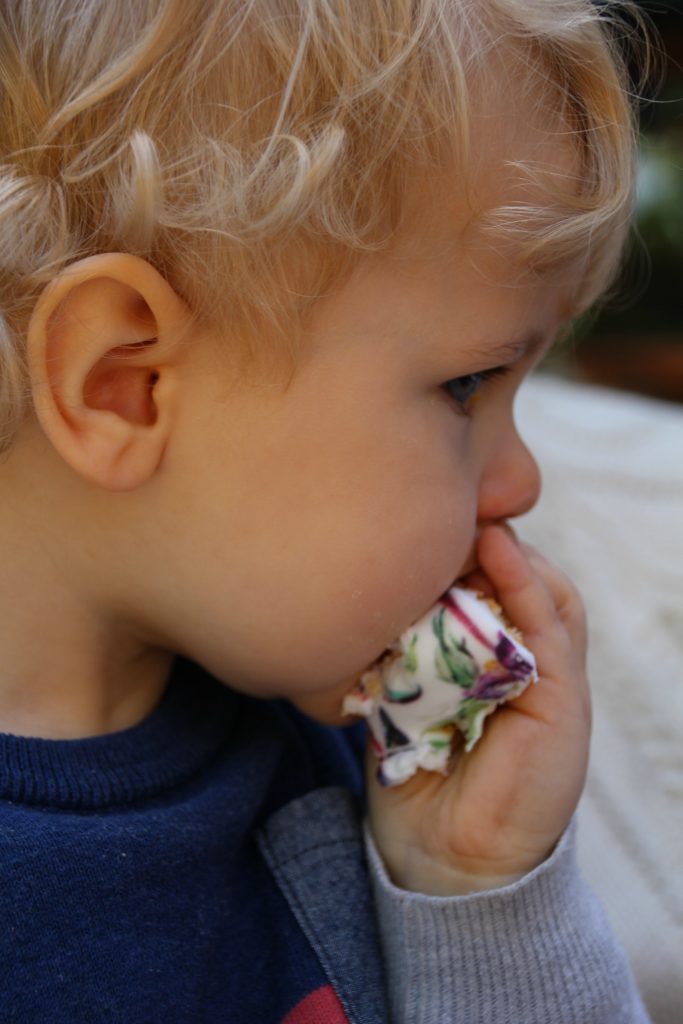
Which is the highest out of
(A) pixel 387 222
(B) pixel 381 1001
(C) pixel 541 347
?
(A) pixel 387 222

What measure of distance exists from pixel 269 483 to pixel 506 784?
0.35 m

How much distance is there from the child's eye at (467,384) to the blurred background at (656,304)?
7.21ft

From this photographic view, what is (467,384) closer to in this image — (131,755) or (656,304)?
(131,755)

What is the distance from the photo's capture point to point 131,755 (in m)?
0.93

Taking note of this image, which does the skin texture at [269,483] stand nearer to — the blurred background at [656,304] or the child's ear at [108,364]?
the child's ear at [108,364]

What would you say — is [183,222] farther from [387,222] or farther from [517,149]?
[517,149]

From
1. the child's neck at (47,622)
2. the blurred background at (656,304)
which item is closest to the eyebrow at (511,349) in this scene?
the child's neck at (47,622)

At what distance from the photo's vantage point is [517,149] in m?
0.84

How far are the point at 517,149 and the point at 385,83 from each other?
12 cm

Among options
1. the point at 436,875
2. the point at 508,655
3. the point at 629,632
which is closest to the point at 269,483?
the point at 508,655

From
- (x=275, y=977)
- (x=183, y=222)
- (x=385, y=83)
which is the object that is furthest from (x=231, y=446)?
(x=275, y=977)

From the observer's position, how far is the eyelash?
902 millimetres

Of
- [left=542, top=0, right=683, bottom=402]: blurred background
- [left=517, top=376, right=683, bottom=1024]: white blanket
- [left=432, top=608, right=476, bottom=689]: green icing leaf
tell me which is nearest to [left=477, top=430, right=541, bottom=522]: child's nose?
[left=432, top=608, right=476, bottom=689]: green icing leaf

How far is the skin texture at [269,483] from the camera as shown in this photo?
2.71ft
